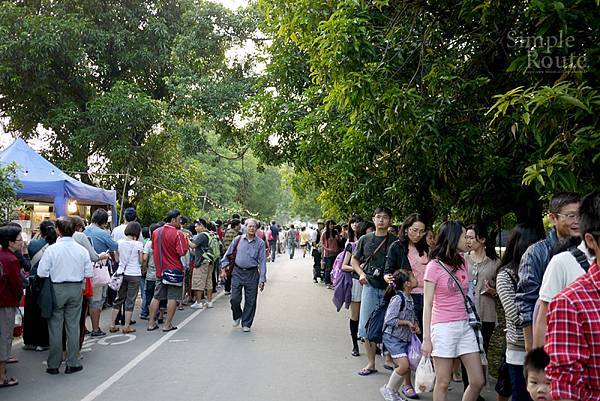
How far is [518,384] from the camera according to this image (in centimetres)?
415

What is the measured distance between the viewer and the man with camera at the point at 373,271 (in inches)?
268

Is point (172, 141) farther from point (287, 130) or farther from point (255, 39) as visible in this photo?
point (287, 130)

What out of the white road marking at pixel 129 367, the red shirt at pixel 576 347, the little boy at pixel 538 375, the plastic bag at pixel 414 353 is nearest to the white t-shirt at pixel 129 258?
the white road marking at pixel 129 367

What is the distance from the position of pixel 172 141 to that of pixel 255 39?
5.88 metres

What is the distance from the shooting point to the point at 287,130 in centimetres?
1339

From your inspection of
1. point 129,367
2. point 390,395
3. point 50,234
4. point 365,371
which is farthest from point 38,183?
point 390,395

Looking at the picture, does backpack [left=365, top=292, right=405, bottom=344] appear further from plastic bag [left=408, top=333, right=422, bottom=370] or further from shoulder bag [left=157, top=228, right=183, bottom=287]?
shoulder bag [left=157, top=228, right=183, bottom=287]

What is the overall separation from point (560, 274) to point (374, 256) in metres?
3.82

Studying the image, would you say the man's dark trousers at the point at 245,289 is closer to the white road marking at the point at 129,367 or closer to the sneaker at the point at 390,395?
the white road marking at the point at 129,367

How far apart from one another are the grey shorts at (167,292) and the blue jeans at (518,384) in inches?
248

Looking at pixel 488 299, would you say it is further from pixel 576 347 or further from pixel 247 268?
pixel 247 268

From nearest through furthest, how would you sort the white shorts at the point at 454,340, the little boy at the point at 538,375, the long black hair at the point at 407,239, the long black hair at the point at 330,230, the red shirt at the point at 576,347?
the red shirt at the point at 576,347 < the little boy at the point at 538,375 < the white shorts at the point at 454,340 < the long black hair at the point at 407,239 < the long black hair at the point at 330,230

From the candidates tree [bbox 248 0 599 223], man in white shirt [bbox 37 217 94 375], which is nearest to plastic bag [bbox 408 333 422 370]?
tree [bbox 248 0 599 223]

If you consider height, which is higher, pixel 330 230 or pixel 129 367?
pixel 330 230
